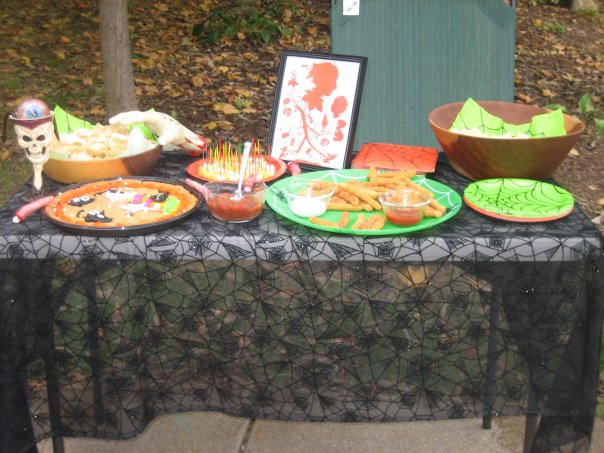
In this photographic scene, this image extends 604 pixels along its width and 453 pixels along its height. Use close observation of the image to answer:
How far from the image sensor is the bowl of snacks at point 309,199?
177 cm

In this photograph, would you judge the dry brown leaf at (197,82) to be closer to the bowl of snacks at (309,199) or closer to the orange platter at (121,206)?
the orange platter at (121,206)

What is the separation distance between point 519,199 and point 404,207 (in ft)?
1.21

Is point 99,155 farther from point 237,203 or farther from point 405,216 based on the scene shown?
point 405,216

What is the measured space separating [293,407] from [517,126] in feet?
3.61

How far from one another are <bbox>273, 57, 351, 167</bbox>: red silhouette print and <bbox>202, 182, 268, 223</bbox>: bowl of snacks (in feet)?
1.37

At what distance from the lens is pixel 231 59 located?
6.26 m

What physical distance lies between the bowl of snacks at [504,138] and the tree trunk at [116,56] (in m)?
2.52

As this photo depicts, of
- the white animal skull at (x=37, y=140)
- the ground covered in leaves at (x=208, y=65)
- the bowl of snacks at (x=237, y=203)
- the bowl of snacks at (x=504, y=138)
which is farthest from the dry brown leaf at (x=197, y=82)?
the bowl of snacks at (x=237, y=203)

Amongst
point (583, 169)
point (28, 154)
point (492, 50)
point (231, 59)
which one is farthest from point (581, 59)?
point (28, 154)

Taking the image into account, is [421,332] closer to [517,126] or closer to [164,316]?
[164,316]

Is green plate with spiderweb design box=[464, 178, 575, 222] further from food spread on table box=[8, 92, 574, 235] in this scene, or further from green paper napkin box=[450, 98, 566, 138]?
green paper napkin box=[450, 98, 566, 138]

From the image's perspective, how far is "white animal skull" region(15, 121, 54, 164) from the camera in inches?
71.3

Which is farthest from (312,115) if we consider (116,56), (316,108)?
(116,56)

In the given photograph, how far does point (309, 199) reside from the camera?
5.82 ft
